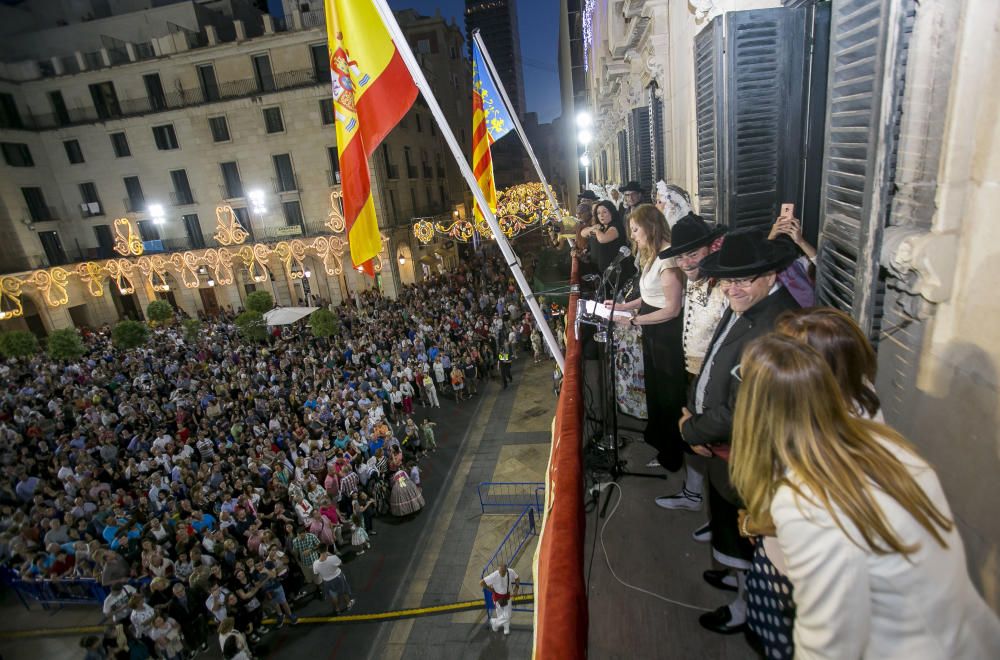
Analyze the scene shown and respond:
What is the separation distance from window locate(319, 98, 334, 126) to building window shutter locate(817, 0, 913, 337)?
30007 millimetres

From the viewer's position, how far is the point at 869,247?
2322 mm

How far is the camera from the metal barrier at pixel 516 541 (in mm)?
9062

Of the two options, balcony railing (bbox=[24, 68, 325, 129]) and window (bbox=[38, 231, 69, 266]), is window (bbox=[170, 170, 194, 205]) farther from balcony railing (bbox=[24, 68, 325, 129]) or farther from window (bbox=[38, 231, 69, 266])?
window (bbox=[38, 231, 69, 266])

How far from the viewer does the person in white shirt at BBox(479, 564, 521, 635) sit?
7.25 metres

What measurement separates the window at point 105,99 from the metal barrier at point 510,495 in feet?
111

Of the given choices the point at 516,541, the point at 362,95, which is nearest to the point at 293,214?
the point at 516,541

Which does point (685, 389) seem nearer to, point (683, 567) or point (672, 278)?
point (672, 278)

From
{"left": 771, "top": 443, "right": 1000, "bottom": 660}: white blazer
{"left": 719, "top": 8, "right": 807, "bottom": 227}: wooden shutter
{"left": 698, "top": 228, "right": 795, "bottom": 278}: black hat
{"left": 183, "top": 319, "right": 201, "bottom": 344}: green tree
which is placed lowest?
{"left": 183, "top": 319, "right": 201, "bottom": 344}: green tree

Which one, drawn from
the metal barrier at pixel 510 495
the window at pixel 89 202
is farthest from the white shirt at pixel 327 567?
the window at pixel 89 202

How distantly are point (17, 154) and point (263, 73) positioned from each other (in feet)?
51.0

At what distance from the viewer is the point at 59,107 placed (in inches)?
1154

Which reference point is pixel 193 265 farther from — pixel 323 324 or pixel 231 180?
pixel 323 324

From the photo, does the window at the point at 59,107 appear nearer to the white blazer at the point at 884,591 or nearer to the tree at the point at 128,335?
the tree at the point at 128,335

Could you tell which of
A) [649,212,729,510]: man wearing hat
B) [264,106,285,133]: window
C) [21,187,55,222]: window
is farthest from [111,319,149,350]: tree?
[649,212,729,510]: man wearing hat
